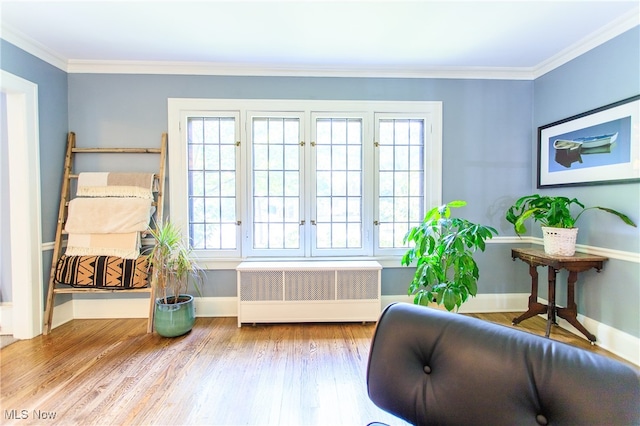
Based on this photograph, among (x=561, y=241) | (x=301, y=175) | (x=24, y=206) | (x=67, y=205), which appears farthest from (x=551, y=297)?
(x=24, y=206)

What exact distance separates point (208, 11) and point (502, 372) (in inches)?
101

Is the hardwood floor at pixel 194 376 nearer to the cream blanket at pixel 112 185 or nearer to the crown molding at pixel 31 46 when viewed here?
the cream blanket at pixel 112 185

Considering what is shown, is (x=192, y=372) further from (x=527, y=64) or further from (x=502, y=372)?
(x=527, y=64)

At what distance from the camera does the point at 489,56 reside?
2648 mm

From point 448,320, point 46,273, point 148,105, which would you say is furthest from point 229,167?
point 448,320

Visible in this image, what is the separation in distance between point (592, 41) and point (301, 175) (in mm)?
2672

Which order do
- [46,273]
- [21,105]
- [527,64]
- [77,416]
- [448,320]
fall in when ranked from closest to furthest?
[448,320]
[77,416]
[21,105]
[46,273]
[527,64]

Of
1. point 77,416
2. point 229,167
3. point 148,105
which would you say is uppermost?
point 148,105

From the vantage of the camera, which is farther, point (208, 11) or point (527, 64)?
point (527, 64)

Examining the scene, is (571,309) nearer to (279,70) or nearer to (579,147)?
(579,147)

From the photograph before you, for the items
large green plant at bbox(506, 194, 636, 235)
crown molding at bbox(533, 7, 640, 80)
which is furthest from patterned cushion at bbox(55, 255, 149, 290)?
crown molding at bbox(533, 7, 640, 80)

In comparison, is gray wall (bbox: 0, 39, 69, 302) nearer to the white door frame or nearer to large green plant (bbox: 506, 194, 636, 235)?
the white door frame

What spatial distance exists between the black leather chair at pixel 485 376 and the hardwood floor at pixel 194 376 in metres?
0.89

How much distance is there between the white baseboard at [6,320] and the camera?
2500mm
